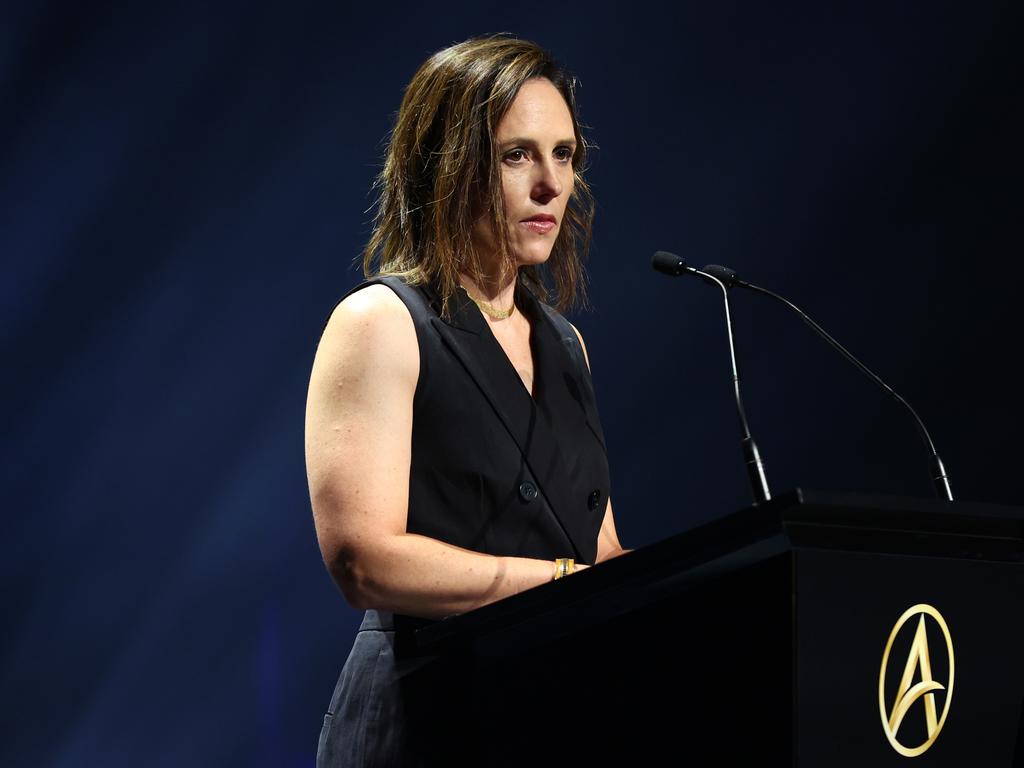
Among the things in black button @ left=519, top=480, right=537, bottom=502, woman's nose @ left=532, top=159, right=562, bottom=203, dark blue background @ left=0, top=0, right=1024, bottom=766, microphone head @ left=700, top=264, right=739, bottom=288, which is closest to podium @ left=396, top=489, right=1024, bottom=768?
black button @ left=519, top=480, right=537, bottom=502

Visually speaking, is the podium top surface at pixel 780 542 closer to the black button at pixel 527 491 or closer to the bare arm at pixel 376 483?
the bare arm at pixel 376 483

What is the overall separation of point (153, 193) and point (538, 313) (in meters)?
1.79

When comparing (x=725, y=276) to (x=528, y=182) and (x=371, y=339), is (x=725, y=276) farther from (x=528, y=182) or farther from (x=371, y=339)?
(x=371, y=339)

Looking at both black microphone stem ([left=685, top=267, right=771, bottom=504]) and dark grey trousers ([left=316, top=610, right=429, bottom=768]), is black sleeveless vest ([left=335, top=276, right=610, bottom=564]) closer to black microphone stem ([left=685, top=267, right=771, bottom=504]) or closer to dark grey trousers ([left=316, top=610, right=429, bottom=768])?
dark grey trousers ([left=316, top=610, right=429, bottom=768])

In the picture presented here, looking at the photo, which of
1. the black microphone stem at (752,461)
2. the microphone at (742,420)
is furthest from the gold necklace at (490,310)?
the black microphone stem at (752,461)

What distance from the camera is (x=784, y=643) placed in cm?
94

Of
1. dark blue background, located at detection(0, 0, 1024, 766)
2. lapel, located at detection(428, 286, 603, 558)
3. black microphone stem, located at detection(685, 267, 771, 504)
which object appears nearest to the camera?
black microphone stem, located at detection(685, 267, 771, 504)

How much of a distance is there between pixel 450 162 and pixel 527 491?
0.46m

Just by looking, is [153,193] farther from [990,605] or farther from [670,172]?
[990,605]

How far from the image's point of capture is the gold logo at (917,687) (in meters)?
0.99

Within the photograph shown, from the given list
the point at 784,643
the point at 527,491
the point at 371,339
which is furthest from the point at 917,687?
the point at 371,339

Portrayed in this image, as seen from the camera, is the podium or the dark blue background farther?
the dark blue background

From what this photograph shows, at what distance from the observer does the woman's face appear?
162 centimetres

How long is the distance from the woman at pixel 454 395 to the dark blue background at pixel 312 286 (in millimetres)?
1592
